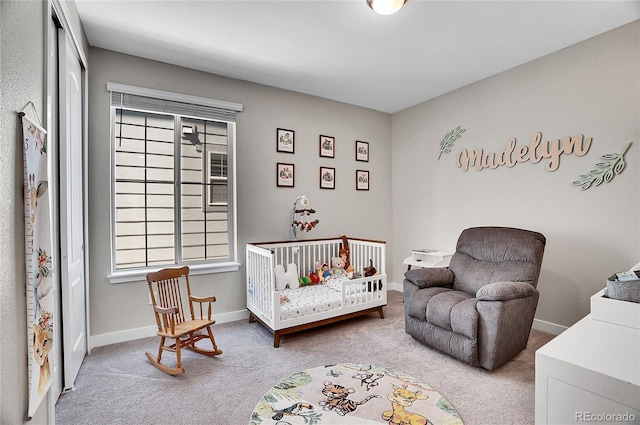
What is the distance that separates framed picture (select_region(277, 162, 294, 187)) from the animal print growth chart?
2413 mm

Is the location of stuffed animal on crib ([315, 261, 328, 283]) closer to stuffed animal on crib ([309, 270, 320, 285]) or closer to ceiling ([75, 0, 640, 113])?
stuffed animal on crib ([309, 270, 320, 285])

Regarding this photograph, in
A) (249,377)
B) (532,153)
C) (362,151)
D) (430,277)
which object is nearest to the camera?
(249,377)

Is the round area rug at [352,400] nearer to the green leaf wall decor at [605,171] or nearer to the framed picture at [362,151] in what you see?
the green leaf wall decor at [605,171]

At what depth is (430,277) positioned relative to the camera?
2.91 meters

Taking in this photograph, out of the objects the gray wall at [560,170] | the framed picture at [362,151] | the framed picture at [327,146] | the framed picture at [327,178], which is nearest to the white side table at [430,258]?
the gray wall at [560,170]

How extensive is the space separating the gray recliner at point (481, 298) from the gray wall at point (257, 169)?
5.40 feet

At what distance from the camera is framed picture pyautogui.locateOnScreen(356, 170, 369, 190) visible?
4492mm

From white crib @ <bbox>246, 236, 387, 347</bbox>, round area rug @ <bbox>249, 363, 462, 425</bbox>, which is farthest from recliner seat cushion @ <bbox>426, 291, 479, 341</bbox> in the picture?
white crib @ <bbox>246, 236, 387, 347</bbox>

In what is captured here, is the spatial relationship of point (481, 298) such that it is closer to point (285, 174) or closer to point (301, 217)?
point (301, 217)

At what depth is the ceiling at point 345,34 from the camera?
7.59 ft

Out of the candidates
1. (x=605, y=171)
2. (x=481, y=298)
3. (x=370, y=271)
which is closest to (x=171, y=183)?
(x=370, y=271)

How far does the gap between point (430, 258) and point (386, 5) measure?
2.76m

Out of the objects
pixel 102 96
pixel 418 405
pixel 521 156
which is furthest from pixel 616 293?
pixel 102 96

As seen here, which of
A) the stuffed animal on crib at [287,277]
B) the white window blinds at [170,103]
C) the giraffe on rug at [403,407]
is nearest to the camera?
the giraffe on rug at [403,407]
